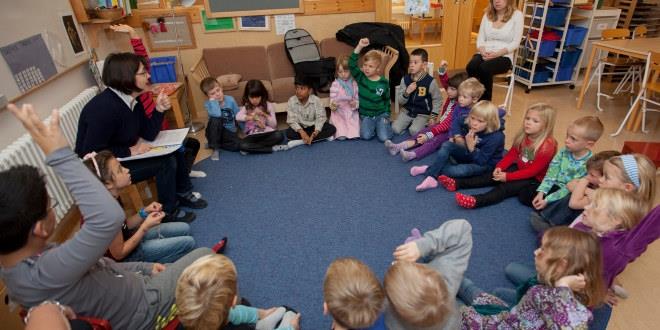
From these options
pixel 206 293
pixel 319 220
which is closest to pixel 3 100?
pixel 206 293

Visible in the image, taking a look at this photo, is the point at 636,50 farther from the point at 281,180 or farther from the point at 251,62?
the point at 251,62

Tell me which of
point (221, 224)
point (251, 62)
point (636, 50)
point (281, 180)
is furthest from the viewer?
point (251, 62)

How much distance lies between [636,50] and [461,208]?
2.54 meters

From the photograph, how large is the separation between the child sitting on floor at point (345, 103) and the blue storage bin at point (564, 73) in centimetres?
291

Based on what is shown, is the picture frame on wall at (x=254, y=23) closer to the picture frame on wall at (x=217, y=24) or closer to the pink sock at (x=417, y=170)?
the picture frame on wall at (x=217, y=24)

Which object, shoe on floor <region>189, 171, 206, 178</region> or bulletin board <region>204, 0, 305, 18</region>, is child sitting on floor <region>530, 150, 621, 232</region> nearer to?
shoe on floor <region>189, 171, 206, 178</region>

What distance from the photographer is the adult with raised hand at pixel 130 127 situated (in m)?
2.11

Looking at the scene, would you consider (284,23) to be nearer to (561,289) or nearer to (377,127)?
(377,127)

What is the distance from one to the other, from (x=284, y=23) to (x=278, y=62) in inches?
18.7

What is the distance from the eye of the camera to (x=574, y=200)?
2002 mm

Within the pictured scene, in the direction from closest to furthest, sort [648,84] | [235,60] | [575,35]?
[648,84], [235,60], [575,35]

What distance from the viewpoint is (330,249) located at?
2141mm

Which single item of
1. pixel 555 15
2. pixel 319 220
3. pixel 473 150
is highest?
pixel 555 15

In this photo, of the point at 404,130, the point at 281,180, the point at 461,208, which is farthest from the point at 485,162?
the point at 281,180
